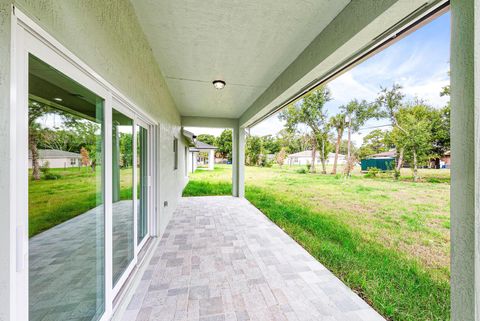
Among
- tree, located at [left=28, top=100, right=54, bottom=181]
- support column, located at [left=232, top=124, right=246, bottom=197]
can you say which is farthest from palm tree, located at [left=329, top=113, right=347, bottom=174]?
tree, located at [left=28, top=100, right=54, bottom=181]

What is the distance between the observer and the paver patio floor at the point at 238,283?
180cm

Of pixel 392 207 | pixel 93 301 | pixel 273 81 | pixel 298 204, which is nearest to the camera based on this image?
pixel 93 301

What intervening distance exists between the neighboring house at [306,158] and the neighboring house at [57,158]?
28.4 feet

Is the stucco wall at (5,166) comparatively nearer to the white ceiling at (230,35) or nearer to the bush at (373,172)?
the white ceiling at (230,35)

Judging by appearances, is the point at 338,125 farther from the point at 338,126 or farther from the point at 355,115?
the point at 355,115

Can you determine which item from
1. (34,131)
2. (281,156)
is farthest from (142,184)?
(281,156)

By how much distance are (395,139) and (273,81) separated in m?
3.72

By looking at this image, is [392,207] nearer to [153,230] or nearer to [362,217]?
[362,217]

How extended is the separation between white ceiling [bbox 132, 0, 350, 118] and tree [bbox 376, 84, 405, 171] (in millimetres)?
3516

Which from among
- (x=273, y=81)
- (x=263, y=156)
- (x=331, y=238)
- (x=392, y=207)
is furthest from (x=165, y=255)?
(x=263, y=156)

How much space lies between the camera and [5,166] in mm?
690

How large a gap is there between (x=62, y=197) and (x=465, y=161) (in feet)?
7.87

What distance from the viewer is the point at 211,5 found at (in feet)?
6.03

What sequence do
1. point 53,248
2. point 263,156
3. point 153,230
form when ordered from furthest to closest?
1. point 263,156
2. point 153,230
3. point 53,248
